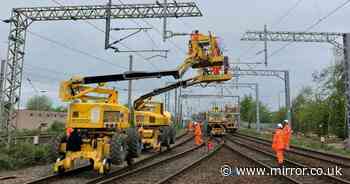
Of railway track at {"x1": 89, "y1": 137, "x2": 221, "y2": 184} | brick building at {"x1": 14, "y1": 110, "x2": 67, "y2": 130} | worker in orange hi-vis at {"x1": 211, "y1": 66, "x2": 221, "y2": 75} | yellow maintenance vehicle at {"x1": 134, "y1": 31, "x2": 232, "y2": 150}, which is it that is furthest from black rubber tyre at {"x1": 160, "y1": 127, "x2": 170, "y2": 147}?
brick building at {"x1": 14, "y1": 110, "x2": 67, "y2": 130}

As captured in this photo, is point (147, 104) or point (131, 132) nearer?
point (131, 132)

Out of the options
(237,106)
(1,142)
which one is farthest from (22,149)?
(237,106)

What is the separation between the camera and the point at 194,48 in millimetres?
16984

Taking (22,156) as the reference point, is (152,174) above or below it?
below

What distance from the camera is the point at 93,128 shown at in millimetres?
11289

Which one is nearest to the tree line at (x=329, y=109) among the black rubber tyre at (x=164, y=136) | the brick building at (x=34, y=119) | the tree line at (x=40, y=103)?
the black rubber tyre at (x=164, y=136)

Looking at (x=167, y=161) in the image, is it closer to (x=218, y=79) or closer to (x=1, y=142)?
(x=218, y=79)

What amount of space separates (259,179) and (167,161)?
5282 mm

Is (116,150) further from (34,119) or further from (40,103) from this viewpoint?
(40,103)

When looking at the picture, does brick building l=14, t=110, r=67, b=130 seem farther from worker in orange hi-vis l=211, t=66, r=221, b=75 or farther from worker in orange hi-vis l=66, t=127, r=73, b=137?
worker in orange hi-vis l=66, t=127, r=73, b=137

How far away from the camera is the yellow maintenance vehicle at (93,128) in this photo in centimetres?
1073

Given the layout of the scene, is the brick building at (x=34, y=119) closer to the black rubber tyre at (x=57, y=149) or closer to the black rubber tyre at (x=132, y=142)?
the black rubber tyre at (x=132, y=142)

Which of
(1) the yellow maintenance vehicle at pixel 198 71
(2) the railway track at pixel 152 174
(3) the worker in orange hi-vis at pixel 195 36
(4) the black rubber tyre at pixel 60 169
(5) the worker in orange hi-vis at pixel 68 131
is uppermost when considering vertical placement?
(3) the worker in orange hi-vis at pixel 195 36

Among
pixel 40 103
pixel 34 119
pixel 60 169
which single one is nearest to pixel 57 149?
pixel 60 169
